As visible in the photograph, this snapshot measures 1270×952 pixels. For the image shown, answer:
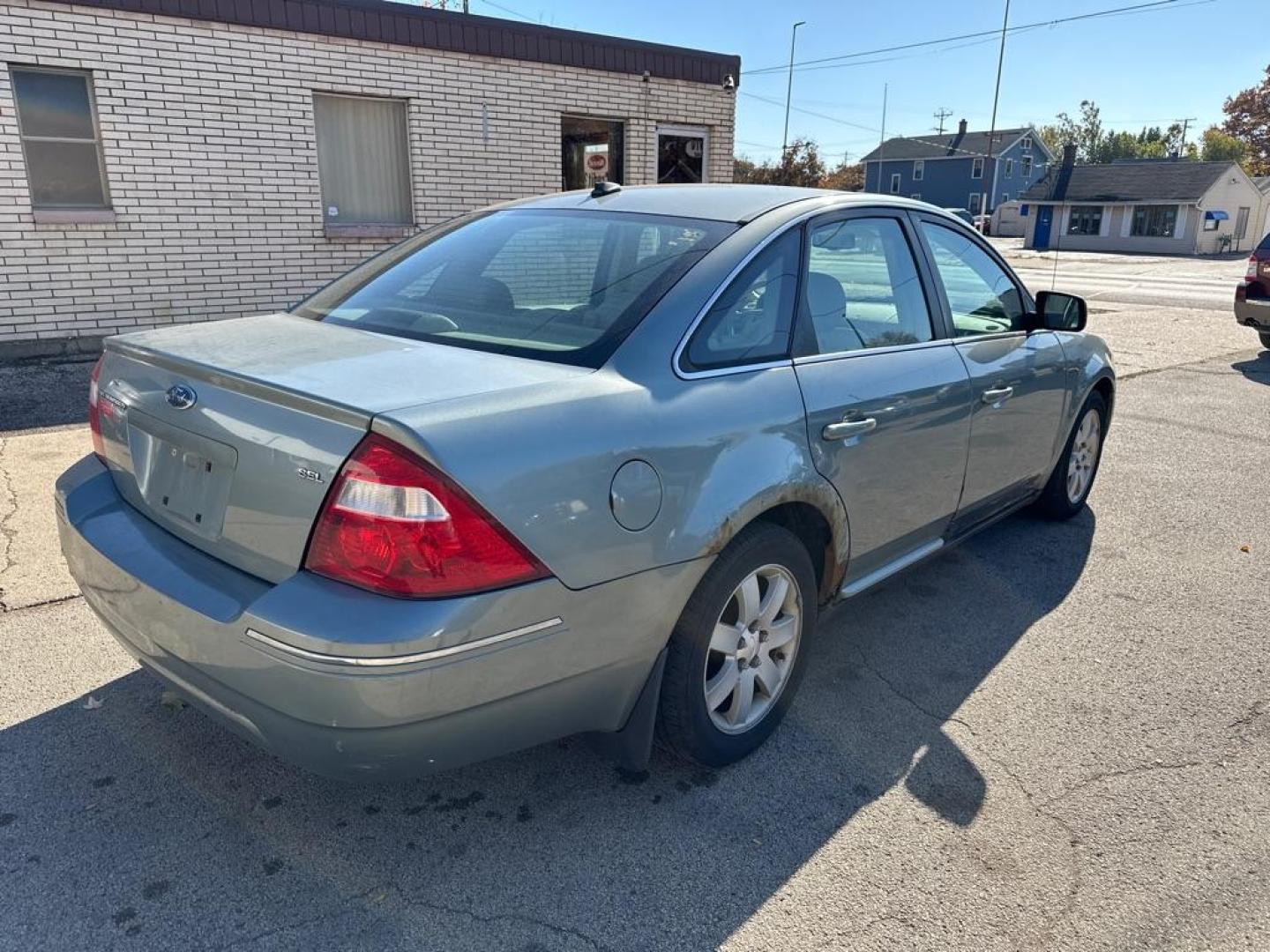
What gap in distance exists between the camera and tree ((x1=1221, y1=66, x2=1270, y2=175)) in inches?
2926

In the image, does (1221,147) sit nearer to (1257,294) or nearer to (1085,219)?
(1085,219)

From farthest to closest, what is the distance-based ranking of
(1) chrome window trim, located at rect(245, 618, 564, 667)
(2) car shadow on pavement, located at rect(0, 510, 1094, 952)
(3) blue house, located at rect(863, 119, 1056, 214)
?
(3) blue house, located at rect(863, 119, 1056, 214), (2) car shadow on pavement, located at rect(0, 510, 1094, 952), (1) chrome window trim, located at rect(245, 618, 564, 667)

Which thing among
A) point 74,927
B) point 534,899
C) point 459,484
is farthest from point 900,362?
point 74,927

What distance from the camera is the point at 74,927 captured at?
7.01ft

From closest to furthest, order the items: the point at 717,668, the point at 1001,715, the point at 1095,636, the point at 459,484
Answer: the point at 459,484, the point at 717,668, the point at 1001,715, the point at 1095,636

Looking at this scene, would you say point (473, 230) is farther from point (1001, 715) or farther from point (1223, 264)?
point (1223, 264)

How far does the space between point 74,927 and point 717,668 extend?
5.60 feet

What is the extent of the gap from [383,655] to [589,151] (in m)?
10.0

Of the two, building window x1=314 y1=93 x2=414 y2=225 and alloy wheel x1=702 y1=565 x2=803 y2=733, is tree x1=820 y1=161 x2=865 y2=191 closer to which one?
building window x1=314 y1=93 x2=414 y2=225

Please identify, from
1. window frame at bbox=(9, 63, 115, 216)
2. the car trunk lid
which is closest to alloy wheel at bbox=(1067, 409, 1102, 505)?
the car trunk lid

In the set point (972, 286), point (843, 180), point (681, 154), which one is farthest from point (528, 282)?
point (843, 180)

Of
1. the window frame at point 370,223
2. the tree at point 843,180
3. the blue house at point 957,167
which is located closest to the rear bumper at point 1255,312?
the window frame at point 370,223

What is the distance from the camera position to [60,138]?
806 cm

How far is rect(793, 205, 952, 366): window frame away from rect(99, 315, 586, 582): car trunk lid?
0.90 m
